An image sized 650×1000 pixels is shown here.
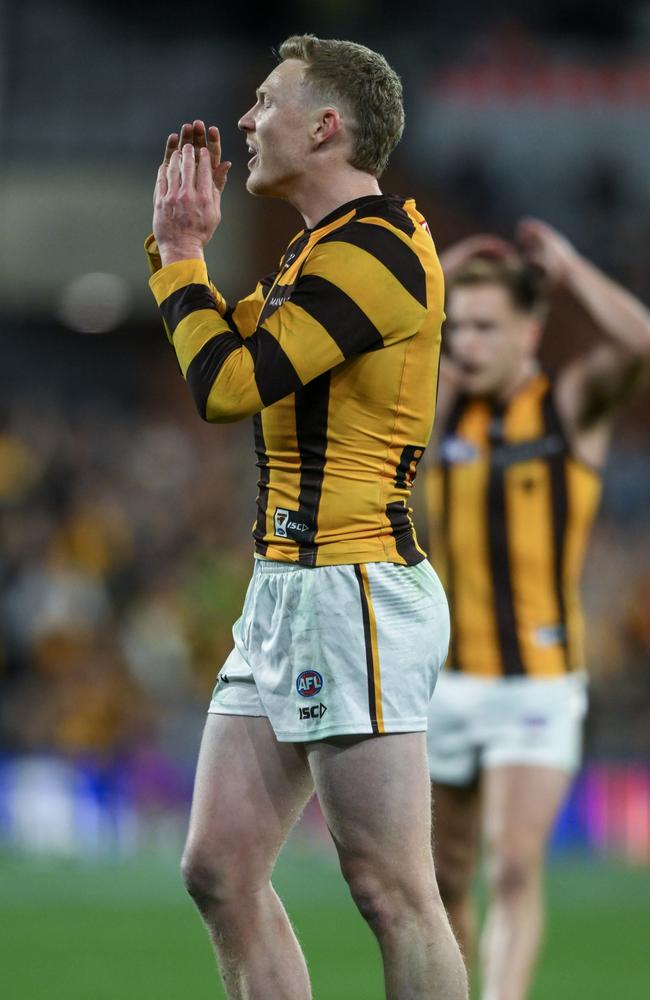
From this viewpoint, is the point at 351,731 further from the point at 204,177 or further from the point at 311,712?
the point at 204,177

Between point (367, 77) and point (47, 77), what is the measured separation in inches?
607

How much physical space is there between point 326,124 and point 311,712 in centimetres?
121

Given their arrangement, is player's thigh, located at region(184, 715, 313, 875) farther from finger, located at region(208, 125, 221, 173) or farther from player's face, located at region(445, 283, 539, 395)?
player's face, located at region(445, 283, 539, 395)

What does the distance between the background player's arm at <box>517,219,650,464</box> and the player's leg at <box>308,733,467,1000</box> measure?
214cm

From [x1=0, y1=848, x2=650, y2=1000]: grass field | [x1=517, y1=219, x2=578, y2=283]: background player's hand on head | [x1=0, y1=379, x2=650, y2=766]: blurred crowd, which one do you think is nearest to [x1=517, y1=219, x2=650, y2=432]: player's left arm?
[x1=517, y1=219, x2=578, y2=283]: background player's hand on head

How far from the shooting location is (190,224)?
11.5 ft

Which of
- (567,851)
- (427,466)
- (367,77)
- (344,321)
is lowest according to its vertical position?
(567,851)

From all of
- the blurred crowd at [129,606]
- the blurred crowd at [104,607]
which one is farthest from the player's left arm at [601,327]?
the blurred crowd at [104,607]

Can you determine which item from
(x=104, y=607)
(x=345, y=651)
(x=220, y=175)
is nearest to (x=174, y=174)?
(x=220, y=175)

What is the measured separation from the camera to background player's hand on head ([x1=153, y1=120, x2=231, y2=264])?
349 cm

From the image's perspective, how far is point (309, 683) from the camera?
11.2 feet

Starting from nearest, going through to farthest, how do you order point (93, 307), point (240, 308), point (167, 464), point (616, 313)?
point (240, 308) → point (616, 313) → point (167, 464) → point (93, 307)

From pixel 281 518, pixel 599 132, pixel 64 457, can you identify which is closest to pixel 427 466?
pixel 281 518

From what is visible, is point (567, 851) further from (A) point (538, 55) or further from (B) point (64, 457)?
(A) point (538, 55)
